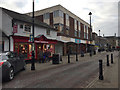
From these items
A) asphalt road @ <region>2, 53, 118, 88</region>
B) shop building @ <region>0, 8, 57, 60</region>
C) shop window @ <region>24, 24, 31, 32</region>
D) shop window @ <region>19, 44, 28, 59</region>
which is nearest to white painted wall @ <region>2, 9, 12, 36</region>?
shop building @ <region>0, 8, 57, 60</region>

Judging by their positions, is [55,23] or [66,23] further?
[66,23]

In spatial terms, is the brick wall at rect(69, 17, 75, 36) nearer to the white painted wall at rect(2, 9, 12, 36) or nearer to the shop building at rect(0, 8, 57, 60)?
the shop building at rect(0, 8, 57, 60)

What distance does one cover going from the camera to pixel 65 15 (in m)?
29.0

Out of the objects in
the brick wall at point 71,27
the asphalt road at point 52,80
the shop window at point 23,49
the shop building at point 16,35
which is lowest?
the asphalt road at point 52,80

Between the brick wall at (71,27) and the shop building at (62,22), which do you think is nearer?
the shop building at (62,22)

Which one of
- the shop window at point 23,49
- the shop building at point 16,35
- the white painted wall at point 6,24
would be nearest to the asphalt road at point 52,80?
the shop building at point 16,35

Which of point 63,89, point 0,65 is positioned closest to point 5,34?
point 0,65

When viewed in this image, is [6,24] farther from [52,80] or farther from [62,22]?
[62,22]

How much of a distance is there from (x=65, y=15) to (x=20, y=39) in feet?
61.5

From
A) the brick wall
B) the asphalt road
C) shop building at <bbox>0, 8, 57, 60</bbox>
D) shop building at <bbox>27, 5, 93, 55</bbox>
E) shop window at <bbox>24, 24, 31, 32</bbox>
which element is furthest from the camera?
the brick wall

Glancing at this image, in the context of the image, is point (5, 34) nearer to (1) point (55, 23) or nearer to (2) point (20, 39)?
(2) point (20, 39)

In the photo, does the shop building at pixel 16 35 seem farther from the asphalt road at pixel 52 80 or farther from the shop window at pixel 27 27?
the asphalt road at pixel 52 80

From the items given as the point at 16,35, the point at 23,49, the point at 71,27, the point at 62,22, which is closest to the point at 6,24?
the point at 16,35

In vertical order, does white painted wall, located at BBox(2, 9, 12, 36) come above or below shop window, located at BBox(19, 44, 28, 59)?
above
